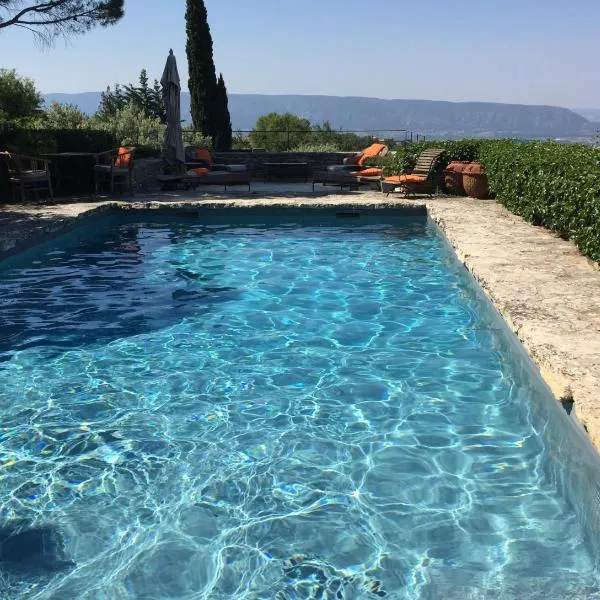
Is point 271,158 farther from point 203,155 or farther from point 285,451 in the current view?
point 285,451

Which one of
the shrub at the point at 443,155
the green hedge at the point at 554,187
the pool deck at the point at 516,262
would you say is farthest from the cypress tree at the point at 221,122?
the green hedge at the point at 554,187

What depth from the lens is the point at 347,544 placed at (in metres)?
3.19

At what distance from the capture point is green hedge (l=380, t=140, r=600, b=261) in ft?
23.1

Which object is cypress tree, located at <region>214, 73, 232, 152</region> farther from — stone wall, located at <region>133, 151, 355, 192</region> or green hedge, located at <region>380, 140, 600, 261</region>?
green hedge, located at <region>380, 140, 600, 261</region>

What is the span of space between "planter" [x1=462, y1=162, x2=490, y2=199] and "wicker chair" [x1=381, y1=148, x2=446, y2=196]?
71 cm

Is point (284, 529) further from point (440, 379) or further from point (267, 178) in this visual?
point (267, 178)

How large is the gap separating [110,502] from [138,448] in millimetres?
573

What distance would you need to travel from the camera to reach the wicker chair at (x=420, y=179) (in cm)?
1322

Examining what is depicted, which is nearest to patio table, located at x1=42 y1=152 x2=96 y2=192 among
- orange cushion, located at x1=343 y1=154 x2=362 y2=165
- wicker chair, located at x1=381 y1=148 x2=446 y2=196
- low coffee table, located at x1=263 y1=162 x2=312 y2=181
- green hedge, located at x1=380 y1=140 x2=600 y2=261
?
low coffee table, located at x1=263 y1=162 x2=312 y2=181

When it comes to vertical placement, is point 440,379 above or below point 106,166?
below

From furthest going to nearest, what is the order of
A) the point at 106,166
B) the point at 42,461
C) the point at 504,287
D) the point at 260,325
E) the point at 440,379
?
the point at 106,166
the point at 260,325
the point at 504,287
the point at 440,379
the point at 42,461

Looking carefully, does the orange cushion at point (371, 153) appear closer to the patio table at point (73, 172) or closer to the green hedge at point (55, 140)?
the green hedge at point (55, 140)

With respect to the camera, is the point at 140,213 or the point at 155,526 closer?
the point at 155,526

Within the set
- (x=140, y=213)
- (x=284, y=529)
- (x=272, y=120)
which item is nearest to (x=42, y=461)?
(x=284, y=529)
